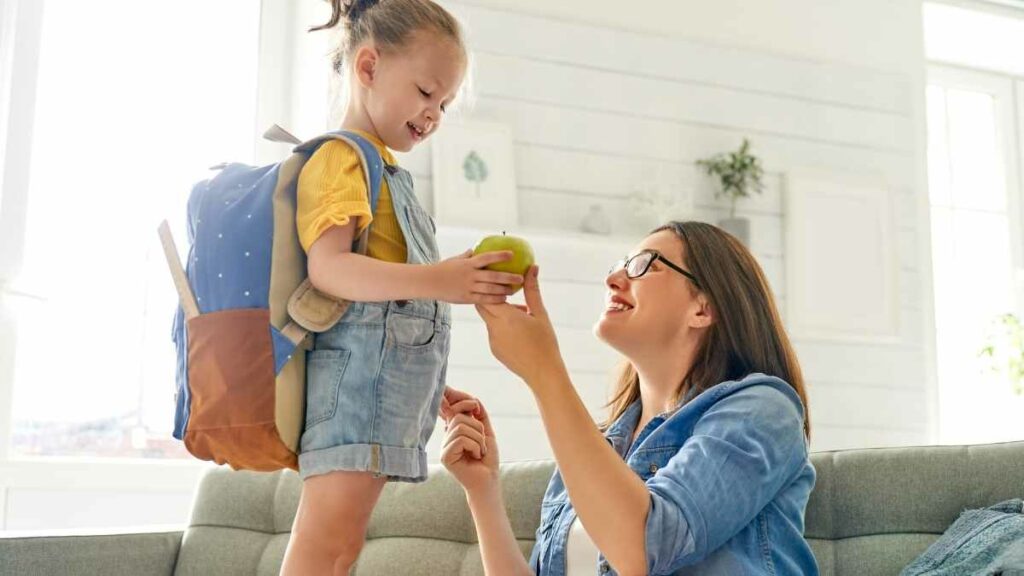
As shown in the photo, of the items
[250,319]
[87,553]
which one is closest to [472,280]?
[250,319]

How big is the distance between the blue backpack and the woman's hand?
0.36 metres

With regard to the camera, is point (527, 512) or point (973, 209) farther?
point (973, 209)

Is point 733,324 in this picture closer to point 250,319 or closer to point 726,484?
point 726,484

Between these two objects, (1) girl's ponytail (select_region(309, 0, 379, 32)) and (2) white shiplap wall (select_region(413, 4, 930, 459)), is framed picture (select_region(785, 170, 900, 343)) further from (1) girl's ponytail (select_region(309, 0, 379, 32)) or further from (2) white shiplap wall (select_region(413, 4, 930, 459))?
(1) girl's ponytail (select_region(309, 0, 379, 32))

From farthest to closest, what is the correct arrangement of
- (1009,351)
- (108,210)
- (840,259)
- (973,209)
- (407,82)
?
1. (973,209)
2. (1009,351)
3. (840,259)
4. (108,210)
5. (407,82)

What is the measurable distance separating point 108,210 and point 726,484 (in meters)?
2.80

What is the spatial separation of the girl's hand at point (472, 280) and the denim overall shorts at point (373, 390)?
4.5 inches

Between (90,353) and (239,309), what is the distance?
248 centimetres

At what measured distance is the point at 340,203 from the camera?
1377 millimetres

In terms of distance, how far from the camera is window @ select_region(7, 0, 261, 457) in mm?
3574

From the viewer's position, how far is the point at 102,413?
364 centimetres

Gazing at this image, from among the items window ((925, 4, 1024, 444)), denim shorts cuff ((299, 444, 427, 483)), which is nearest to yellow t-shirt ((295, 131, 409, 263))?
denim shorts cuff ((299, 444, 427, 483))

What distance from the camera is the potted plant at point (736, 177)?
4340mm

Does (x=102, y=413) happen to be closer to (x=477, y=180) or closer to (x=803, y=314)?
(x=477, y=180)
